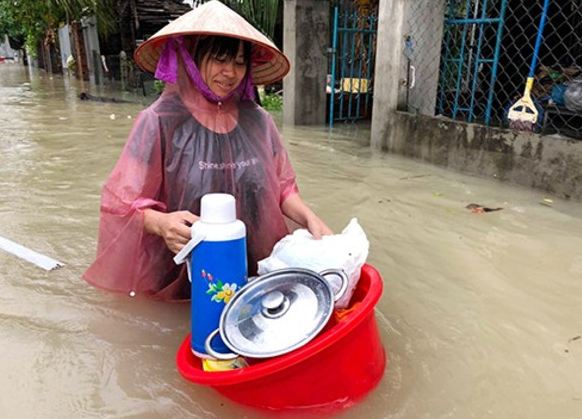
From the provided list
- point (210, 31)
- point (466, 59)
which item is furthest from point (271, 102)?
point (210, 31)

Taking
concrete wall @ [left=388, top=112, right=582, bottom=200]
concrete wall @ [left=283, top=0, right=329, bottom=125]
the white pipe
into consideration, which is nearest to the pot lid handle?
the white pipe

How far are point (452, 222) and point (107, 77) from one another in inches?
597

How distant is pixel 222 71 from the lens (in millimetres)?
1752

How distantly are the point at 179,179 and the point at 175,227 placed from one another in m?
0.36

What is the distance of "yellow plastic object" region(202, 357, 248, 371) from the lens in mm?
1444

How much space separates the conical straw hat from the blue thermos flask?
1.86ft

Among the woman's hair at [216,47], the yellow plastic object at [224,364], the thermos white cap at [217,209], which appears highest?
the woman's hair at [216,47]

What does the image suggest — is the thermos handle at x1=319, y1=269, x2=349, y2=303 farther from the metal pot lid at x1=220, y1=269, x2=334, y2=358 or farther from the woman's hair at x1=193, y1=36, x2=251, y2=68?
the woman's hair at x1=193, y1=36, x2=251, y2=68

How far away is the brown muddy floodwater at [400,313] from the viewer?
1636 millimetres

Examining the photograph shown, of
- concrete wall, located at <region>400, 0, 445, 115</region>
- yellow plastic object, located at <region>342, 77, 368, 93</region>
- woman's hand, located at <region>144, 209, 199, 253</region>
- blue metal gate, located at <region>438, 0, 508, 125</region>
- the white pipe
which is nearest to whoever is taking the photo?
woman's hand, located at <region>144, 209, 199, 253</region>

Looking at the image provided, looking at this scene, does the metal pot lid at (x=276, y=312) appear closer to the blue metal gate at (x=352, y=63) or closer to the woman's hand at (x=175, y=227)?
the woman's hand at (x=175, y=227)

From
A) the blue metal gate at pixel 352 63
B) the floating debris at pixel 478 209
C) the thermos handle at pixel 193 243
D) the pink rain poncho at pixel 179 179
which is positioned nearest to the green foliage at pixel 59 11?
the blue metal gate at pixel 352 63

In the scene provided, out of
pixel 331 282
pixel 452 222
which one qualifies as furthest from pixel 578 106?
pixel 331 282

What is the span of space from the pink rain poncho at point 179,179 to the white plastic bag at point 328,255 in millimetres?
338
